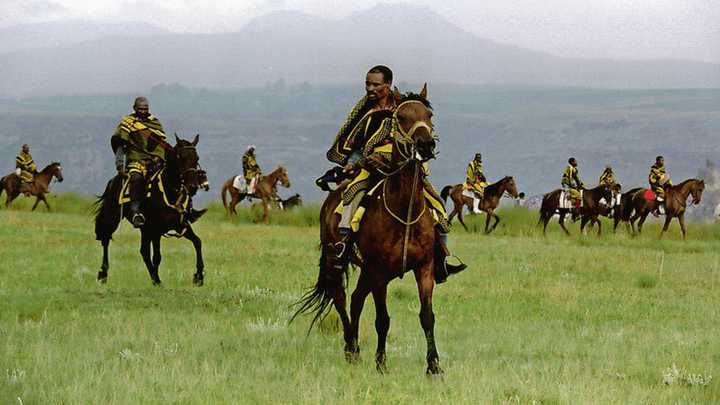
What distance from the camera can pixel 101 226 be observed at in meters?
18.4

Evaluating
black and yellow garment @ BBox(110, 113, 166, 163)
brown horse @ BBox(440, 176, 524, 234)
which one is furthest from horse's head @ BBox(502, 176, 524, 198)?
black and yellow garment @ BBox(110, 113, 166, 163)

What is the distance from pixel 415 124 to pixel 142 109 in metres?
9.01

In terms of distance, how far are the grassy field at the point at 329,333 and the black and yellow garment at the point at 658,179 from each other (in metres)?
12.0

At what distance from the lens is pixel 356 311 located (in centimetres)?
1044

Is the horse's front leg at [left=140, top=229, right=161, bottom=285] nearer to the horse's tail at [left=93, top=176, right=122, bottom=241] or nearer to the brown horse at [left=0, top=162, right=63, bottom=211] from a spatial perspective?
the horse's tail at [left=93, top=176, right=122, bottom=241]

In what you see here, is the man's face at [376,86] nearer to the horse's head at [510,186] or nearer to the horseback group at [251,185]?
the horse's head at [510,186]

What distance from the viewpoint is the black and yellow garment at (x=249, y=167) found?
41.6 metres

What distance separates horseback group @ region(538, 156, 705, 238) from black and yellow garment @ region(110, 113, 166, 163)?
20758 millimetres

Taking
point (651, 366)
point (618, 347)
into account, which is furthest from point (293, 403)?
point (618, 347)

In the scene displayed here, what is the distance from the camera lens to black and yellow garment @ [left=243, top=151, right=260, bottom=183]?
41625 mm

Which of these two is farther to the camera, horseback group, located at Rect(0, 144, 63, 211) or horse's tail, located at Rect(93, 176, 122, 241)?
horseback group, located at Rect(0, 144, 63, 211)

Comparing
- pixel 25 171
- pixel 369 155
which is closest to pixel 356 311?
pixel 369 155

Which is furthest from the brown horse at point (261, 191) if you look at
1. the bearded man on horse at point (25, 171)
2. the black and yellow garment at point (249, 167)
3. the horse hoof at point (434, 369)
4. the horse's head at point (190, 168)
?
the horse hoof at point (434, 369)

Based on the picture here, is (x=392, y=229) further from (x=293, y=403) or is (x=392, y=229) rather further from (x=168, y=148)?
(x=168, y=148)
